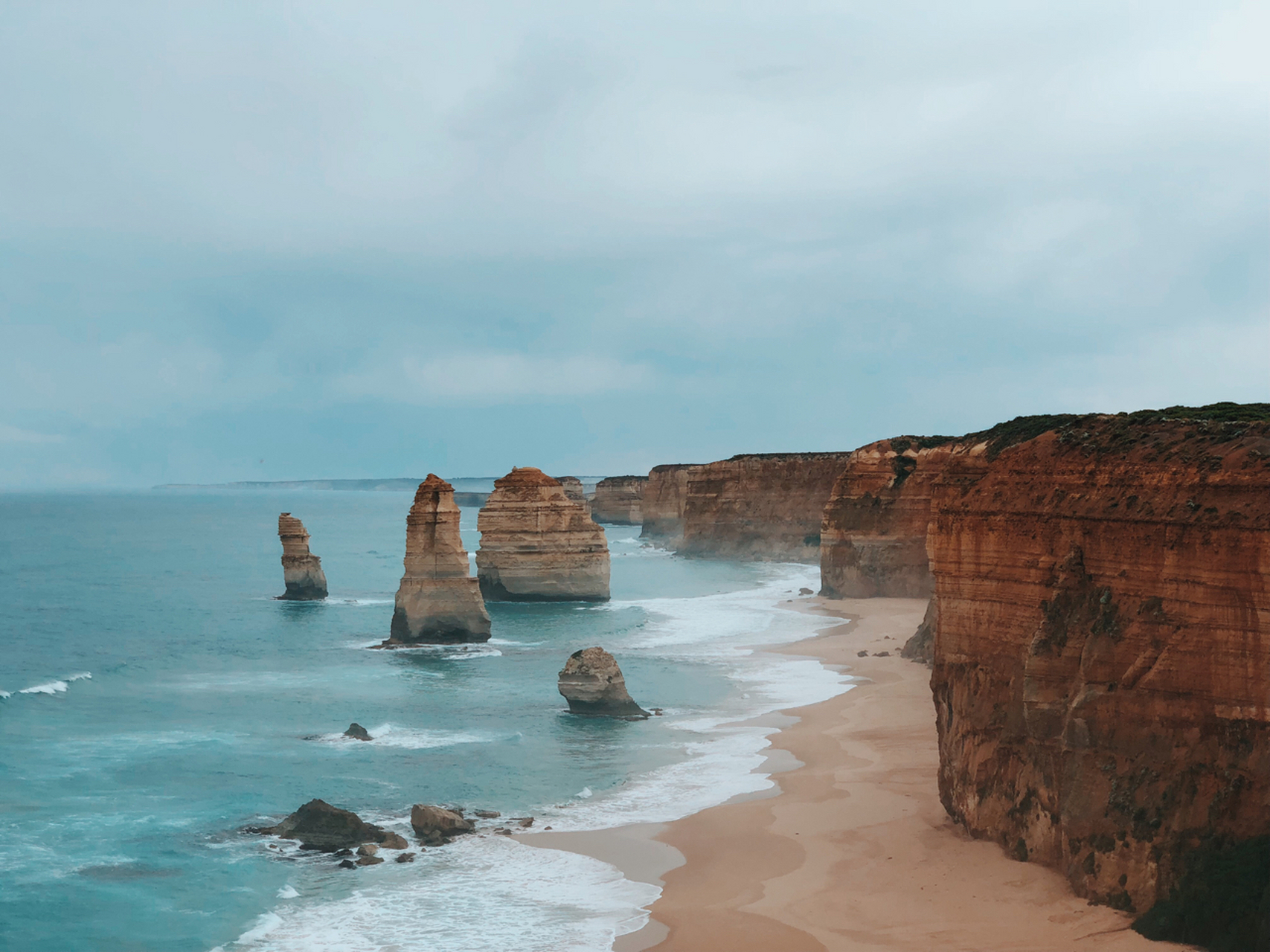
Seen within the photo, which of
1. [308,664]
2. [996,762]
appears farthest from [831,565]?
[996,762]

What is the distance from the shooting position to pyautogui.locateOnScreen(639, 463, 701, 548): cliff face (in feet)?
399

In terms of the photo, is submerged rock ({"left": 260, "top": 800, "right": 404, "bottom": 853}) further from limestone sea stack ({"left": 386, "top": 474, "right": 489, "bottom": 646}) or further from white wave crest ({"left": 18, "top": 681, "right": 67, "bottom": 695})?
limestone sea stack ({"left": 386, "top": 474, "right": 489, "bottom": 646})

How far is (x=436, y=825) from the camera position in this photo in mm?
20812

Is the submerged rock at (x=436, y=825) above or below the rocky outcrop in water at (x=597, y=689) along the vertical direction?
below

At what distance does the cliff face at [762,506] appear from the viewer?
93.5m

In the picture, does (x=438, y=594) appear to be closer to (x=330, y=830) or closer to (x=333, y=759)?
(x=333, y=759)

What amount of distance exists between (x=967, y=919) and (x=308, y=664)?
31.5m

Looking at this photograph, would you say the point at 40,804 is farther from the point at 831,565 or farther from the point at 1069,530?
the point at 831,565

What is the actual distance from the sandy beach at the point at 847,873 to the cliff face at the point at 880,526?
31.0m

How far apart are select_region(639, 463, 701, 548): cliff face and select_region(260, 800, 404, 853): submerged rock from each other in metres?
96.4

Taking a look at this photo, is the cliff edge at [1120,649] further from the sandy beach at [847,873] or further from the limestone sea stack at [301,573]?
the limestone sea stack at [301,573]

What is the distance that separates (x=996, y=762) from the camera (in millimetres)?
17203

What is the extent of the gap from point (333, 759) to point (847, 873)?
14.0 metres

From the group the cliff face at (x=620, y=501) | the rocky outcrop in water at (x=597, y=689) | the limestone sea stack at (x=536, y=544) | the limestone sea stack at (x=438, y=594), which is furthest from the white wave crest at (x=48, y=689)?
the cliff face at (x=620, y=501)
